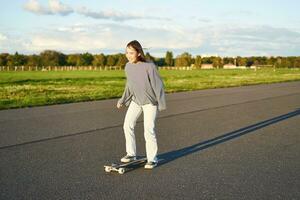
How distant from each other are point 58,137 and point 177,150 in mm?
2539

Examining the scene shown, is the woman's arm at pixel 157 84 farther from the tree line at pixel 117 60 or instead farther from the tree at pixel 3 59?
the tree at pixel 3 59

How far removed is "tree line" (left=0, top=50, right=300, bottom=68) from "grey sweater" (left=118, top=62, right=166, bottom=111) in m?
114

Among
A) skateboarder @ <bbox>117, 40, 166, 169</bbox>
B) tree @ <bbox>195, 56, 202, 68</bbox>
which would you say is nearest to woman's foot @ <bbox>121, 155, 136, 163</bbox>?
skateboarder @ <bbox>117, 40, 166, 169</bbox>

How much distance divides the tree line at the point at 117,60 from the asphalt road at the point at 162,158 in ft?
362

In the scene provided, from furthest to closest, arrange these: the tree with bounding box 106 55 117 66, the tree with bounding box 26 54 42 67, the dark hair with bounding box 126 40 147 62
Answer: the tree with bounding box 106 55 117 66, the tree with bounding box 26 54 42 67, the dark hair with bounding box 126 40 147 62

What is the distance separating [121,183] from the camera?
493 centimetres

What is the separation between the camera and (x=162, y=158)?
627 centimetres

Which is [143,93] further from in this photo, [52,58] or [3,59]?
[52,58]

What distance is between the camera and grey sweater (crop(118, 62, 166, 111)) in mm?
5586

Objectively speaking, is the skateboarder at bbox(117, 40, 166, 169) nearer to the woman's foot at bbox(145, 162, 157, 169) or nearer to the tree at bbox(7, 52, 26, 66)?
the woman's foot at bbox(145, 162, 157, 169)

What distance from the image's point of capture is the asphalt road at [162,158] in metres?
4.63

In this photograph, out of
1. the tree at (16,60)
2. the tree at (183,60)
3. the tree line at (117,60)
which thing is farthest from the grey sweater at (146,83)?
the tree at (183,60)

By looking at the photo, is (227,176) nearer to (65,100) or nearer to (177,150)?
(177,150)

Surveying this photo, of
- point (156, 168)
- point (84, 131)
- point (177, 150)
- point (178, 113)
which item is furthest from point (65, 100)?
point (156, 168)
